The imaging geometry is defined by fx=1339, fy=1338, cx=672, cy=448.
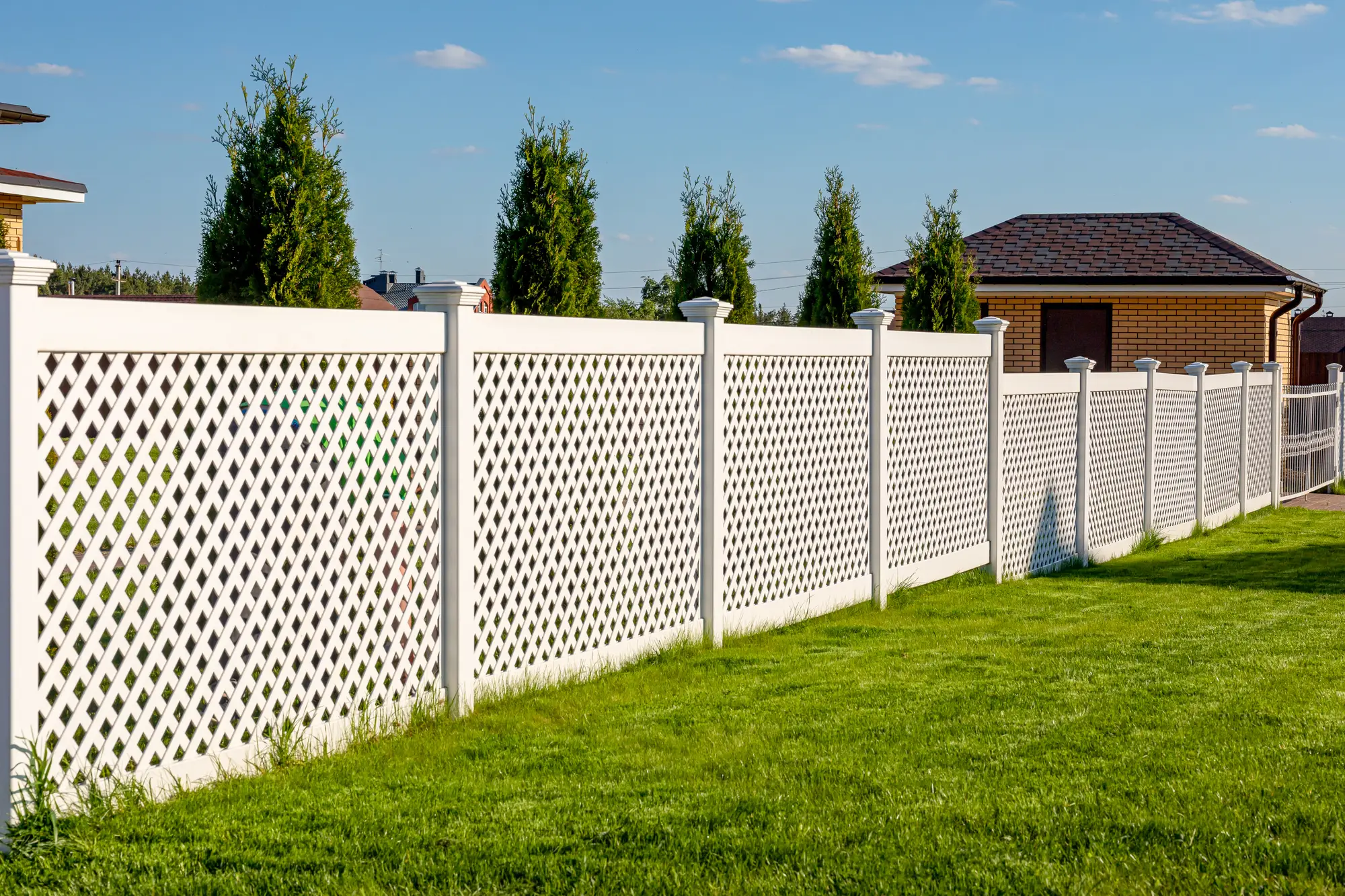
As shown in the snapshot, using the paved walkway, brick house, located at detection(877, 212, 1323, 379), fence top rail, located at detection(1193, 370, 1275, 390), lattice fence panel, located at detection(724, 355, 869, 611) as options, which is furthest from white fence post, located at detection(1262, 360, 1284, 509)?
lattice fence panel, located at detection(724, 355, 869, 611)

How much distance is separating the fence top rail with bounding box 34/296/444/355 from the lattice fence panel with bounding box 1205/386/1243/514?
11.7m

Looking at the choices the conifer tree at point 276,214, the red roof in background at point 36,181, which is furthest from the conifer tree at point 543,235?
the red roof in background at point 36,181

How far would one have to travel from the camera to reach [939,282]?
18266 mm

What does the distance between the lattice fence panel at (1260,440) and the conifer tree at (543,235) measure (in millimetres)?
8540

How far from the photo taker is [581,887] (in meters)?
3.81

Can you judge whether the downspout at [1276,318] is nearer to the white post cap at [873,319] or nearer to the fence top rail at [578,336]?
the white post cap at [873,319]

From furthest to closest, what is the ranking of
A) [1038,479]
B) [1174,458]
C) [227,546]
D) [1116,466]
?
[1174,458] → [1116,466] → [1038,479] → [227,546]

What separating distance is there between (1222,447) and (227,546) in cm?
1344

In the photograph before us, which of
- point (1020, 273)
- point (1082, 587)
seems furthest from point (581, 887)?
point (1020, 273)

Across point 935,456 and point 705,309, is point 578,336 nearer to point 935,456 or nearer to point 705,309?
point 705,309

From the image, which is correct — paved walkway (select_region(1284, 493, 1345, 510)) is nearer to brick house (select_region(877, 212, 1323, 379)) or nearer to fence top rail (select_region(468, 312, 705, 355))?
brick house (select_region(877, 212, 1323, 379))

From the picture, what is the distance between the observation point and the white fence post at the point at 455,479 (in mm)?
5590

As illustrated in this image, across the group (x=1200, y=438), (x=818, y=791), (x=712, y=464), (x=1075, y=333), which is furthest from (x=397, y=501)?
(x=1075, y=333)

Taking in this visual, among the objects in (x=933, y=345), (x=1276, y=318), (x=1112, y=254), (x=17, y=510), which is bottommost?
(x=17, y=510)
